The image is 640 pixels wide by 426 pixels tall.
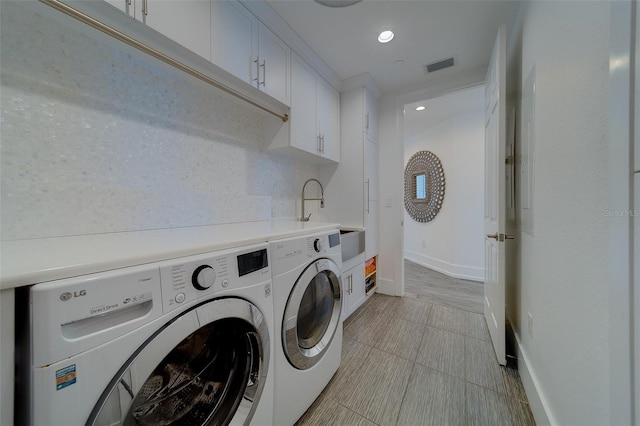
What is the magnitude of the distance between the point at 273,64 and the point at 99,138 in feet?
3.73

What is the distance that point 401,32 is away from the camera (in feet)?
5.66

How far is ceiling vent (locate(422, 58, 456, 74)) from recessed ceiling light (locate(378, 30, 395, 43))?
1.94ft

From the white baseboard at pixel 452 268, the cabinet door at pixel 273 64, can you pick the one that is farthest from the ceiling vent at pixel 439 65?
the white baseboard at pixel 452 268

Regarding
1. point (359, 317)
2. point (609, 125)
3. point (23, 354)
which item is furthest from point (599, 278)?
point (359, 317)

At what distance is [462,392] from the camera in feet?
4.27

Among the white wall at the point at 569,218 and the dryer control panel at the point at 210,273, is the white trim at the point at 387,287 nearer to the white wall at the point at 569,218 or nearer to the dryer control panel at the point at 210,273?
the white wall at the point at 569,218

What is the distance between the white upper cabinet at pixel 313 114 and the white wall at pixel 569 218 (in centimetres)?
146

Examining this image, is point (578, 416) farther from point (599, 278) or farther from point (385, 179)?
point (385, 179)

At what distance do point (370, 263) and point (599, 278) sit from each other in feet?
6.53

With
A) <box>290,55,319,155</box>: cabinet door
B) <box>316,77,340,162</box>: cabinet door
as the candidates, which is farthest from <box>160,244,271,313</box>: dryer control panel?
<box>316,77,340,162</box>: cabinet door

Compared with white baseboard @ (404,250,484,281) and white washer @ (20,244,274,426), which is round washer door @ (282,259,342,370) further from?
white baseboard @ (404,250,484,281)

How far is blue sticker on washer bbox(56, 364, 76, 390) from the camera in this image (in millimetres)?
429

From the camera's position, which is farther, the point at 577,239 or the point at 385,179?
Result: the point at 385,179

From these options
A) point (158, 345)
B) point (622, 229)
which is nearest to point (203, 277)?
point (158, 345)
